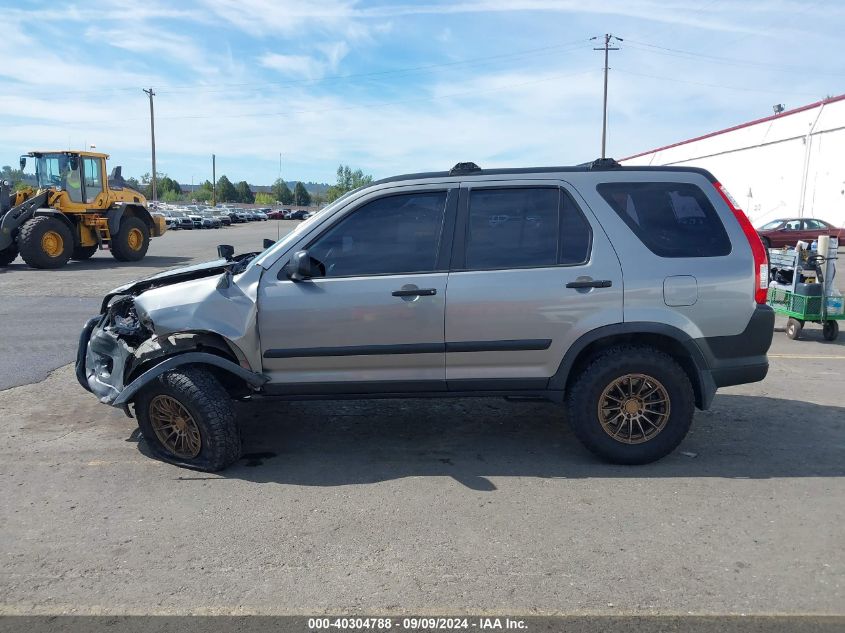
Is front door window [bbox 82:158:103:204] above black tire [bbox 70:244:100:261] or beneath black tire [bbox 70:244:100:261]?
above

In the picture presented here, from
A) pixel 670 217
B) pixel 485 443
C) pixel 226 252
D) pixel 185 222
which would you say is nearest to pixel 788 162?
pixel 670 217

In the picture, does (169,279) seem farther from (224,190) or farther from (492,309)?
(224,190)

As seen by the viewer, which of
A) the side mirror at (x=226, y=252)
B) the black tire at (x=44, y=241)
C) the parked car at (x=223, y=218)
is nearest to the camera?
the side mirror at (x=226, y=252)

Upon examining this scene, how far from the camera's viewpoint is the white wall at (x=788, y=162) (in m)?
28.4

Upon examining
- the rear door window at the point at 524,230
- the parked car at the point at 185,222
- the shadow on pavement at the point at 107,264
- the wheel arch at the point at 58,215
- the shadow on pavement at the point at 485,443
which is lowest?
the shadow on pavement at the point at 485,443

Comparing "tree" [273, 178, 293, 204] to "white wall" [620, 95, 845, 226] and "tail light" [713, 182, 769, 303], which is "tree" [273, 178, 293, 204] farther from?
"tail light" [713, 182, 769, 303]

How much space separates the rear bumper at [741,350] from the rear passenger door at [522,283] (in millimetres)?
698

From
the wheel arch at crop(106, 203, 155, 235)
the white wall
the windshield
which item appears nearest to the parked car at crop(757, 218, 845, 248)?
the white wall

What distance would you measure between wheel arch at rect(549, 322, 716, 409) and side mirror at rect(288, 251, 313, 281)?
1.75 meters

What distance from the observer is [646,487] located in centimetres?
408

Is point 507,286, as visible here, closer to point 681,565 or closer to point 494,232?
point 494,232

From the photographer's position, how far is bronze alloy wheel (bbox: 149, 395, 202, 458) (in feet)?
14.3

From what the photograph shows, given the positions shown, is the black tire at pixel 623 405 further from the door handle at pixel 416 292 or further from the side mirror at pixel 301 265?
the side mirror at pixel 301 265

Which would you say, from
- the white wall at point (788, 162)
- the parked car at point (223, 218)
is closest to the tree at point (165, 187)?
the parked car at point (223, 218)
